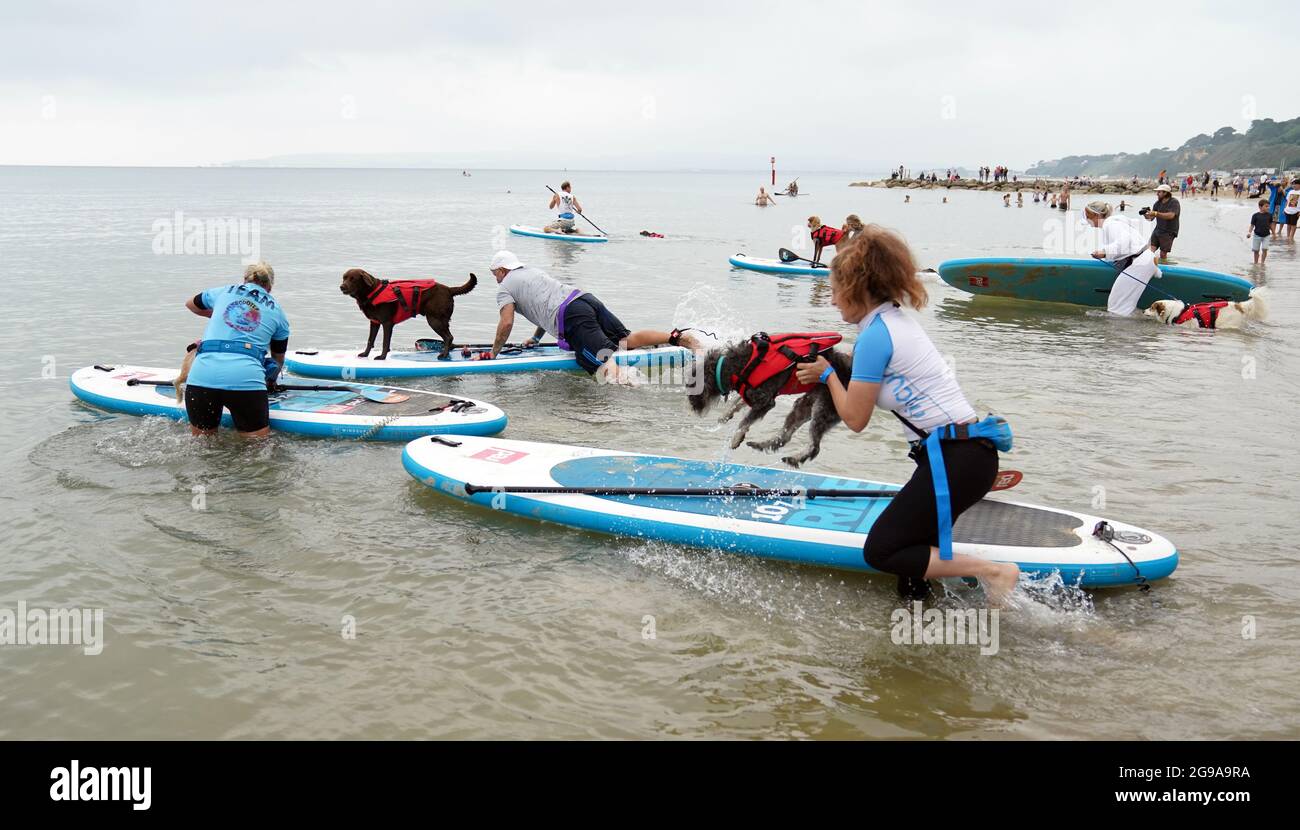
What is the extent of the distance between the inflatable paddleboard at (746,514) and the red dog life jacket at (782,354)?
1044 millimetres

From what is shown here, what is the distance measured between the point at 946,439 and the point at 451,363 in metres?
8.21

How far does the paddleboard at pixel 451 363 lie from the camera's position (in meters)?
11.3

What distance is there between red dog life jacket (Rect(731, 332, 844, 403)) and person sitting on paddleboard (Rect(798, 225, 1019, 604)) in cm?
88

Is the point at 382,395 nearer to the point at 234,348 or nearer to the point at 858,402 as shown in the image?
the point at 234,348

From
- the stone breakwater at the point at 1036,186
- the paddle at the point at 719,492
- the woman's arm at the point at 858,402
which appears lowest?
the paddle at the point at 719,492

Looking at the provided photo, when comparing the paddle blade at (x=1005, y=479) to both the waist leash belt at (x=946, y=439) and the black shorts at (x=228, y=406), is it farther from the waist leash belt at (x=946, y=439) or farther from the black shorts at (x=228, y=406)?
the black shorts at (x=228, y=406)

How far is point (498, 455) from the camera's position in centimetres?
748

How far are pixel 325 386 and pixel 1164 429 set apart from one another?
890 cm

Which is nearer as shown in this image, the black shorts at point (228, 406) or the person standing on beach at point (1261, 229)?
the black shorts at point (228, 406)

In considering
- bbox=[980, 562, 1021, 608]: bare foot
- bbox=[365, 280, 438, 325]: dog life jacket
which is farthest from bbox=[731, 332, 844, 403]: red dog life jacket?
bbox=[365, 280, 438, 325]: dog life jacket

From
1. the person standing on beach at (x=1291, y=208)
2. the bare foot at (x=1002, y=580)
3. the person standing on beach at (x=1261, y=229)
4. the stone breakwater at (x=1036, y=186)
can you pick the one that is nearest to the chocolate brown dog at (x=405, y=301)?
the bare foot at (x=1002, y=580)

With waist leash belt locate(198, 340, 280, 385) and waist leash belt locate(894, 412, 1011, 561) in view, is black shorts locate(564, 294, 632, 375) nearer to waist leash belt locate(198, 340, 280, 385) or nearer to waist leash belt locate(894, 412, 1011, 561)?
waist leash belt locate(198, 340, 280, 385)
